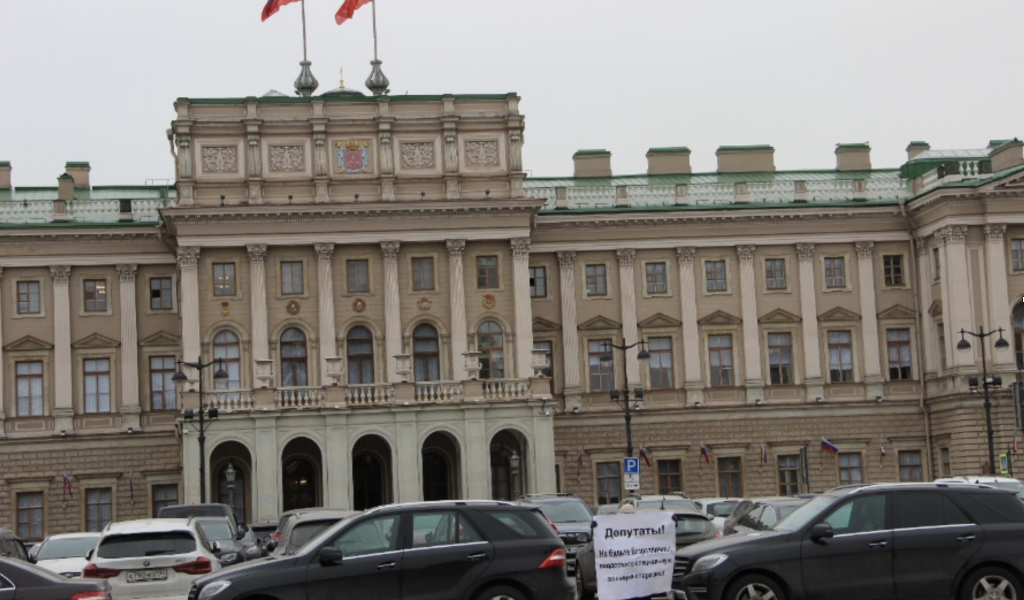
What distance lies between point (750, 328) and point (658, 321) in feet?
13.2

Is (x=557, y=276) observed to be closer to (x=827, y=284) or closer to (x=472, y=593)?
(x=827, y=284)

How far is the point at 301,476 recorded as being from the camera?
68500mm

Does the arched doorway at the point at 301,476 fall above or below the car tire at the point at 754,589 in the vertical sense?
above

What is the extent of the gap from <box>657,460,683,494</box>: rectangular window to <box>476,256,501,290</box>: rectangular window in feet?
35.7

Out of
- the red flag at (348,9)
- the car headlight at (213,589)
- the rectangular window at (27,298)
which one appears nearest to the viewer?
the car headlight at (213,589)

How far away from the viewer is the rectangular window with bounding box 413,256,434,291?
6875 cm

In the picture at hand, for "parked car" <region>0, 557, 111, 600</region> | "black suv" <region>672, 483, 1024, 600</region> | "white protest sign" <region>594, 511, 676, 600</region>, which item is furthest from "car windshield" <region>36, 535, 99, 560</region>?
"black suv" <region>672, 483, 1024, 600</region>

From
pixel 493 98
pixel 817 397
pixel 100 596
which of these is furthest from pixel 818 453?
pixel 100 596

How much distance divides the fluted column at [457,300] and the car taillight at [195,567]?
4027 centimetres

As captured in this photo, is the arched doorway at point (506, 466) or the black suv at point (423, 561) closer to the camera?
the black suv at point (423, 561)

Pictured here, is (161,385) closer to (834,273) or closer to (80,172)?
(80,172)

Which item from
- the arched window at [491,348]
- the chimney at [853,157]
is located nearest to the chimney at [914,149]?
the chimney at [853,157]

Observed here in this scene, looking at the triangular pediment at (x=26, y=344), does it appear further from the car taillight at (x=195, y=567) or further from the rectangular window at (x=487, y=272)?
the car taillight at (x=195, y=567)

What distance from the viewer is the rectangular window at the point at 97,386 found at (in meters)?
70.8
